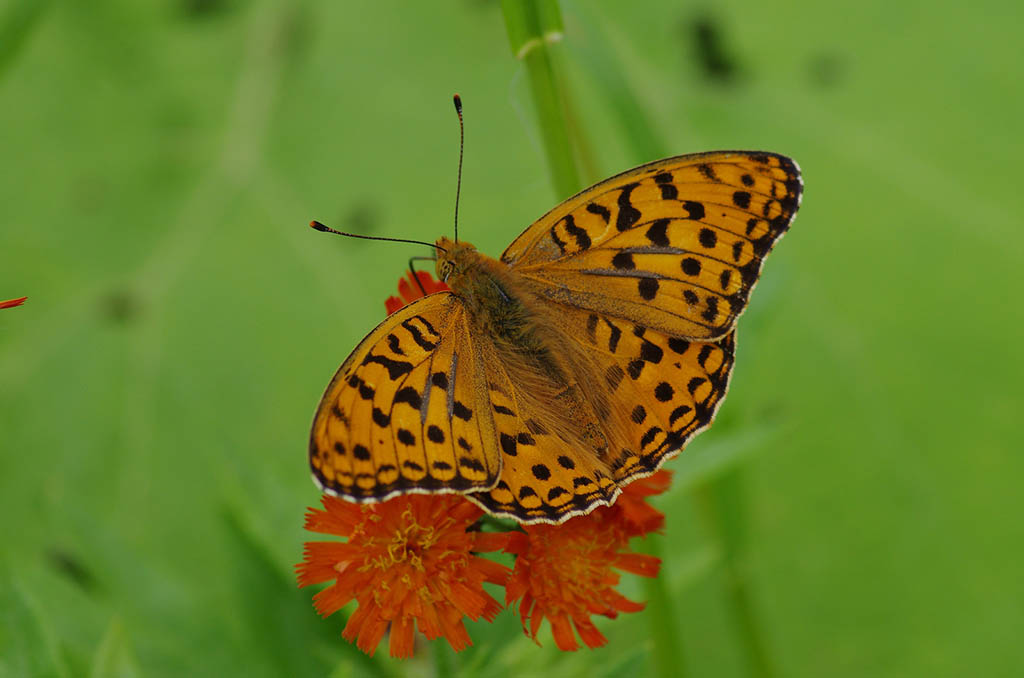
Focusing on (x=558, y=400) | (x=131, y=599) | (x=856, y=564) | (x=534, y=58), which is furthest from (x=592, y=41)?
(x=856, y=564)

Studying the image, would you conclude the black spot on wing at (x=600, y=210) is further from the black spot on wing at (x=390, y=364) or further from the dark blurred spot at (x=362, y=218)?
the dark blurred spot at (x=362, y=218)

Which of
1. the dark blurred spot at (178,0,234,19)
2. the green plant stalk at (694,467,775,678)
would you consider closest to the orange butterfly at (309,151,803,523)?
the green plant stalk at (694,467,775,678)

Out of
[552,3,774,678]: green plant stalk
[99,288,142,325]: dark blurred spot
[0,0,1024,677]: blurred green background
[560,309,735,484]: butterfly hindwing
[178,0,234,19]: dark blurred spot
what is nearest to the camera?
[560,309,735,484]: butterfly hindwing

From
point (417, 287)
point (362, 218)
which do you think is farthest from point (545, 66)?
point (362, 218)

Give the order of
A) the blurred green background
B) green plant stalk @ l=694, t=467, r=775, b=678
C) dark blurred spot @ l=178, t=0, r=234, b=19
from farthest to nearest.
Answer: dark blurred spot @ l=178, t=0, r=234, b=19
the blurred green background
green plant stalk @ l=694, t=467, r=775, b=678

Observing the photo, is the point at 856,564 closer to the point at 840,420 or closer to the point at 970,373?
the point at 840,420

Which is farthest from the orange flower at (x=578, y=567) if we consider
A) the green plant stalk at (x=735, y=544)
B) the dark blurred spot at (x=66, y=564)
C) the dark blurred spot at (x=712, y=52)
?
the dark blurred spot at (x=712, y=52)

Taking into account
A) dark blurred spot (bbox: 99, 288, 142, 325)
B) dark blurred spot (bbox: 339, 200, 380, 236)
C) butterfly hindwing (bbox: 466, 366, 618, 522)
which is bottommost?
butterfly hindwing (bbox: 466, 366, 618, 522)

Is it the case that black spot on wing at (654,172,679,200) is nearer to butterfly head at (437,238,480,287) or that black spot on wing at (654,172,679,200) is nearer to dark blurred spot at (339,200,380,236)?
butterfly head at (437,238,480,287)
